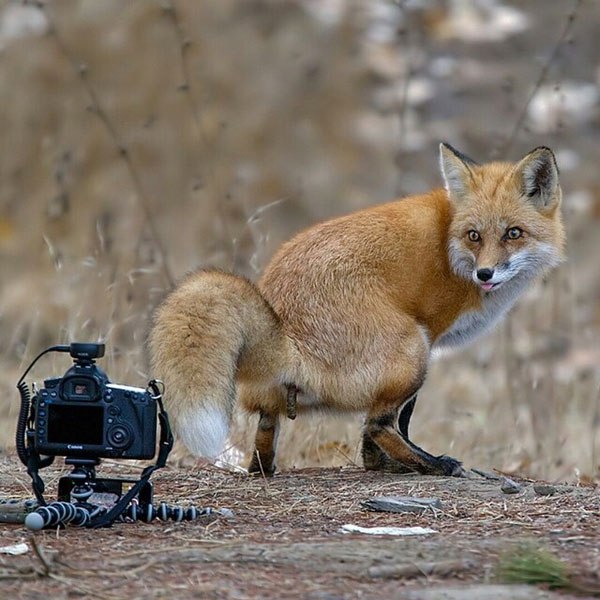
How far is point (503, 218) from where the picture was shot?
5.75m

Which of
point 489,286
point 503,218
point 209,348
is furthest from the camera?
point 503,218

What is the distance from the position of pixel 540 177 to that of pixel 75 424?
291cm

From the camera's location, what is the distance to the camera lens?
4035 mm

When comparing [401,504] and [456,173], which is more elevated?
[456,173]

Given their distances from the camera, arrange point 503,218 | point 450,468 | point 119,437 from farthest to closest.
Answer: point 503,218, point 450,468, point 119,437

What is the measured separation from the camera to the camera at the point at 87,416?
4016 mm

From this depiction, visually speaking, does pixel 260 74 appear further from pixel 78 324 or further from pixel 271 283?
pixel 271 283

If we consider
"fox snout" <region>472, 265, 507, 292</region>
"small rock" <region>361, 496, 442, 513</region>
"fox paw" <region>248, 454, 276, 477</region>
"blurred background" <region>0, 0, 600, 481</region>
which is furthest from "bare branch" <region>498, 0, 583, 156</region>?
"small rock" <region>361, 496, 442, 513</region>

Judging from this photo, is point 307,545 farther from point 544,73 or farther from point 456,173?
point 544,73

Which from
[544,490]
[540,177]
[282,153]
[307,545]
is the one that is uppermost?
[282,153]

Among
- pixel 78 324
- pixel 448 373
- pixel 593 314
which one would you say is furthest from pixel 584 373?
pixel 78 324

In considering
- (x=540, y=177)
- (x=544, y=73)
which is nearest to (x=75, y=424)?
(x=540, y=177)

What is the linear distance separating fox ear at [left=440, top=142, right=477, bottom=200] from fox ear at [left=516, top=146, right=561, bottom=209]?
0.26 metres

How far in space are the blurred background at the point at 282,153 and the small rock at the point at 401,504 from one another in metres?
1.98
